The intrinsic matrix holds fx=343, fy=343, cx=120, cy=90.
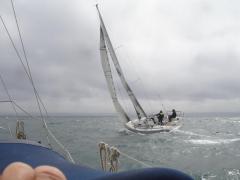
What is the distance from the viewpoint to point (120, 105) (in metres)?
33.8

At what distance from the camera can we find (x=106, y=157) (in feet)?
21.9

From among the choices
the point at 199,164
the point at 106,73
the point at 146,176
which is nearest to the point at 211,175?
the point at 199,164

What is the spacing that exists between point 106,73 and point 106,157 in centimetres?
2568

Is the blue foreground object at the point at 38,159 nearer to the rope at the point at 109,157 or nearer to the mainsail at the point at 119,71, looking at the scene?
the rope at the point at 109,157

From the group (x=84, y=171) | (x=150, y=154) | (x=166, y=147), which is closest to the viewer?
(x=84, y=171)

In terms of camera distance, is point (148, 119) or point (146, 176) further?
point (148, 119)

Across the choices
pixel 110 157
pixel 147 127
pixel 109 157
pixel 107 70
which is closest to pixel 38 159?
pixel 110 157

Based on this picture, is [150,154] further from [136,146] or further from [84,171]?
[84,171]

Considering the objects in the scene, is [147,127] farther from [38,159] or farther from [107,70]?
[38,159]

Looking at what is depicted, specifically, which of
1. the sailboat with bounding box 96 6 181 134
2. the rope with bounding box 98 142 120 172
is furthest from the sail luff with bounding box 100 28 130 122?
the rope with bounding box 98 142 120 172

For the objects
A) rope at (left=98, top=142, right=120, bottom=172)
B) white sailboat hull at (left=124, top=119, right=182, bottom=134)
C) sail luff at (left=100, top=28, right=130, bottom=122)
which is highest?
sail luff at (left=100, top=28, right=130, bottom=122)

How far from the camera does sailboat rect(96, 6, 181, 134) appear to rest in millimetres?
31875

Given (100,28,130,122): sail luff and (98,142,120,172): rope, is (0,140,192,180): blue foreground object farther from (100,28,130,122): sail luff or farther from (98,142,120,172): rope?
(100,28,130,122): sail luff

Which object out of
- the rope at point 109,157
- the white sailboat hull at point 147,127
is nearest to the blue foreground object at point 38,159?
the rope at point 109,157
